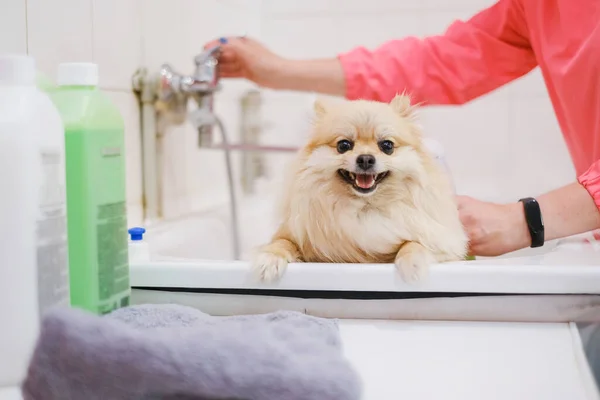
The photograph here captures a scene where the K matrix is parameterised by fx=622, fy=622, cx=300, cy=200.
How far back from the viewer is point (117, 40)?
1264mm

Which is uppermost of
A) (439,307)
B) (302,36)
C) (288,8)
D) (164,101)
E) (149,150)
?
(288,8)

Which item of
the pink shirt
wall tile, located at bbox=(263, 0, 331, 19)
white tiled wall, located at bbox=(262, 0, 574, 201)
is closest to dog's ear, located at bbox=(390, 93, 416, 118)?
the pink shirt

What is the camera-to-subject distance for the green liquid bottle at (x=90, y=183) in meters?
0.64

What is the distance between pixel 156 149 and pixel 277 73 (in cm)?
33

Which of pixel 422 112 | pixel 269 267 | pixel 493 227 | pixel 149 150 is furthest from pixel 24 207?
pixel 422 112

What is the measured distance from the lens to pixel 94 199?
656 mm

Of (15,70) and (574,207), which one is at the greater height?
(15,70)

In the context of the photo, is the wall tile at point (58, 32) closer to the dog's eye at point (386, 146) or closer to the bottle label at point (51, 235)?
the bottle label at point (51, 235)

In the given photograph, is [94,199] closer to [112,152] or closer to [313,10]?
[112,152]

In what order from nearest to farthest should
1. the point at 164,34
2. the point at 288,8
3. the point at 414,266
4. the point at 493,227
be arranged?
the point at 414,266
the point at 493,227
the point at 164,34
the point at 288,8

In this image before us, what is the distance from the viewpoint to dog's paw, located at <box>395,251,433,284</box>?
762 millimetres

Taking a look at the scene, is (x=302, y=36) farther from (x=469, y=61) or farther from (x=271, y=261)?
(x=271, y=261)

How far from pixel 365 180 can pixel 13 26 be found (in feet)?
1.77

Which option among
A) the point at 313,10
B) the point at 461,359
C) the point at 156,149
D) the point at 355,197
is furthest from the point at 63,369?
the point at 313,10
